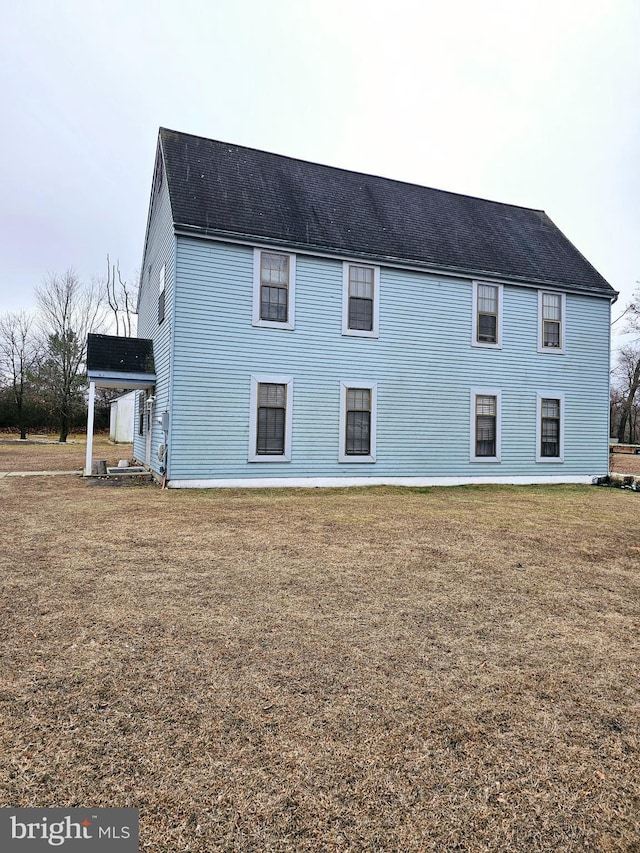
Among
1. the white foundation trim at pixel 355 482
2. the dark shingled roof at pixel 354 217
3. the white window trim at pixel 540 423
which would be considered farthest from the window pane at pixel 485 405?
the dark shingled roof at pixel 354 217

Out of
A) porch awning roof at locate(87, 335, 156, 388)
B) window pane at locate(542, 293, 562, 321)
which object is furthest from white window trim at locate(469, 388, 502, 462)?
porch awning roof at locate(87, 335, 156, 388)

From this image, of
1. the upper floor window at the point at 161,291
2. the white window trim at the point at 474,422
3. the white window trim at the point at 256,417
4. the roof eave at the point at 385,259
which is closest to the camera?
the roof eave at the point at 385,259

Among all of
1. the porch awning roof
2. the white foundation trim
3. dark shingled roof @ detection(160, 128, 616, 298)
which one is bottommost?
the white foundation trim

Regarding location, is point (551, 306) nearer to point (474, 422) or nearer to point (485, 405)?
point (485, 405)

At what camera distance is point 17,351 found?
3816 cm

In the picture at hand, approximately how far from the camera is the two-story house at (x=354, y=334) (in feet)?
38.3

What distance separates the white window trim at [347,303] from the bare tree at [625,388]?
119ft

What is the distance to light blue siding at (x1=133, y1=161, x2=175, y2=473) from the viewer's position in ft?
39.5

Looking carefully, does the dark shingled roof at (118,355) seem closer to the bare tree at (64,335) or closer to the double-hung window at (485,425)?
the double-hung window at (485,425)

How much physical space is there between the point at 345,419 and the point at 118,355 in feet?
22.1

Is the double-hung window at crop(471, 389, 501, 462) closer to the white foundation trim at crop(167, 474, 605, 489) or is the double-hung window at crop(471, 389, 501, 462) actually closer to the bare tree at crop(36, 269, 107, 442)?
the white foundation trim at crop(167, 474, 605, 489)

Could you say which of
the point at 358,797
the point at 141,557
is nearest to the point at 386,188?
the point at 141,557

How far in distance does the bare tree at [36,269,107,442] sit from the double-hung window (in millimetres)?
28668

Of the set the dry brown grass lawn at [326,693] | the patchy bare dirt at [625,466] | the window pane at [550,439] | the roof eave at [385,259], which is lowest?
the dry brown grass lawn at [326,693]
